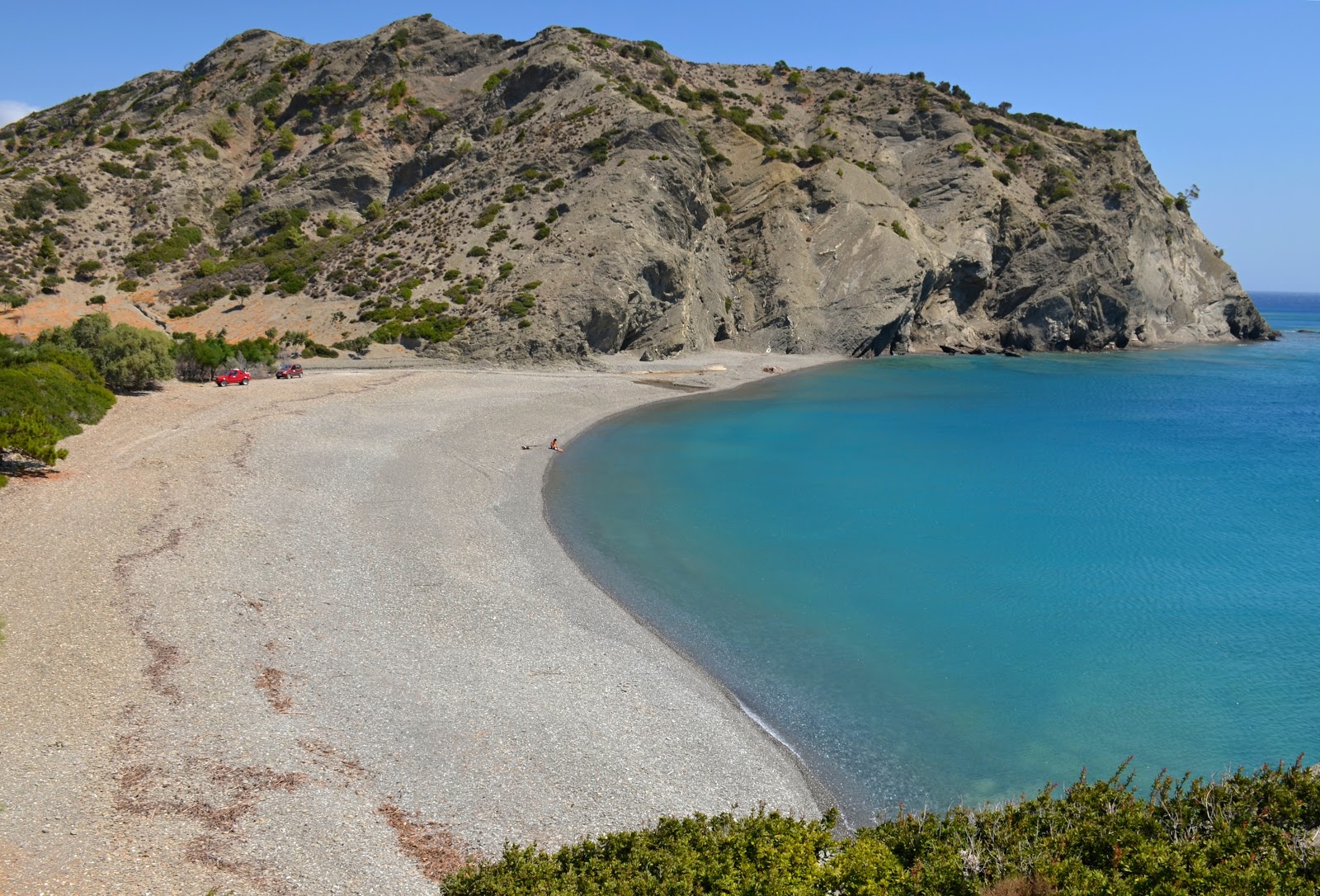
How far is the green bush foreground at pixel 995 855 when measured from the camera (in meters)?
8.62

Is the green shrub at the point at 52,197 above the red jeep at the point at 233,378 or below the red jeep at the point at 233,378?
above

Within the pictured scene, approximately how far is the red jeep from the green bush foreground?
4469cm

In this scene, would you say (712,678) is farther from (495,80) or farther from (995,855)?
(495,80)

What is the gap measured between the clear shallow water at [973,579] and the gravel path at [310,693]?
2.44 m

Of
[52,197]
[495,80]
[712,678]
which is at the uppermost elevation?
[495,80]

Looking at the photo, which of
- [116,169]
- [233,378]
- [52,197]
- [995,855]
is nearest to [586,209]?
[233,378]

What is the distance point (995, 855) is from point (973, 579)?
1641 centimetres

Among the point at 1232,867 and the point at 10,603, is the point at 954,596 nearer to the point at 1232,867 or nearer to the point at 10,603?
the point at 1232,867

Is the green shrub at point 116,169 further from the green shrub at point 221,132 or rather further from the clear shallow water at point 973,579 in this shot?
the clear shallow water at point 973,579

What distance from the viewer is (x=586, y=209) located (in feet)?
233

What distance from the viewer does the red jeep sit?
46969 millimetres

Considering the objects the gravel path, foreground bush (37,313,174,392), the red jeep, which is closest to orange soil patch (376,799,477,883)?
the gravel path

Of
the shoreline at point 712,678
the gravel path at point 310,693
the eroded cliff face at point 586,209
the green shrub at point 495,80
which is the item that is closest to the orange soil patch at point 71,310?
the eroded cliff face at point 586,209

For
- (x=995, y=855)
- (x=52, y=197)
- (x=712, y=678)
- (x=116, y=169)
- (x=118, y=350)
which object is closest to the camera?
(x=995, y=855)
